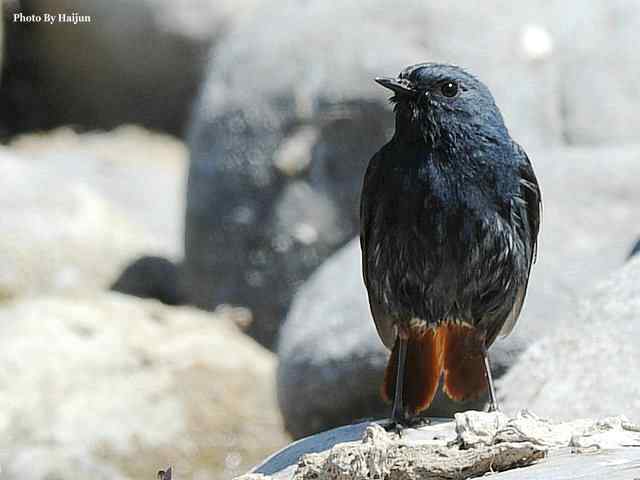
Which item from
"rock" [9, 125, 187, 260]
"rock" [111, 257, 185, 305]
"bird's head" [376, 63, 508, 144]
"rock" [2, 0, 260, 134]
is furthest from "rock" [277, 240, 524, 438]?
"rock" [2, 0, 260, 134]

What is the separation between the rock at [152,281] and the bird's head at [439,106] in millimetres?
5468

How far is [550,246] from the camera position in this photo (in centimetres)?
782

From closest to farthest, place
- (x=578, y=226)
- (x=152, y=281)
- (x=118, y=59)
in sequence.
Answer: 1. (x=578, y=226)
2. (x=152, y=281)
3. (x=118, y=59)

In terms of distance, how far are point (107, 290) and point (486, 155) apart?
5895 mm

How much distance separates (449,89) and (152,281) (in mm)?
5888

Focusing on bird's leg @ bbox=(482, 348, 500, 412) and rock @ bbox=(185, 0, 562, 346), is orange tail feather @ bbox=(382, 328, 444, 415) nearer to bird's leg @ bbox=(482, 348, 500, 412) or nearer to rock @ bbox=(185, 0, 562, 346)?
bird's leg @ bbox=(482, 348, 500, 412)

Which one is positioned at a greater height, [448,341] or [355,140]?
[355,140]

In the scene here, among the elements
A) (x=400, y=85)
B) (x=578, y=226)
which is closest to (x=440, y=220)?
(x=400, y=85)

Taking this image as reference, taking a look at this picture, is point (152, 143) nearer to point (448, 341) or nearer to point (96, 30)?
point (96, 30)

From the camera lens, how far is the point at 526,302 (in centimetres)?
750

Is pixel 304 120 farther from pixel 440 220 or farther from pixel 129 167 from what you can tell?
pixel 440 220

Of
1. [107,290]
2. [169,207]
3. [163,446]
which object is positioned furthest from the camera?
[169,207]

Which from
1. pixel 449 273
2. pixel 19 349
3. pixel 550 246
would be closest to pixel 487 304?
pixel 449 273

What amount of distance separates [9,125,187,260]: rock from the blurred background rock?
7cm
